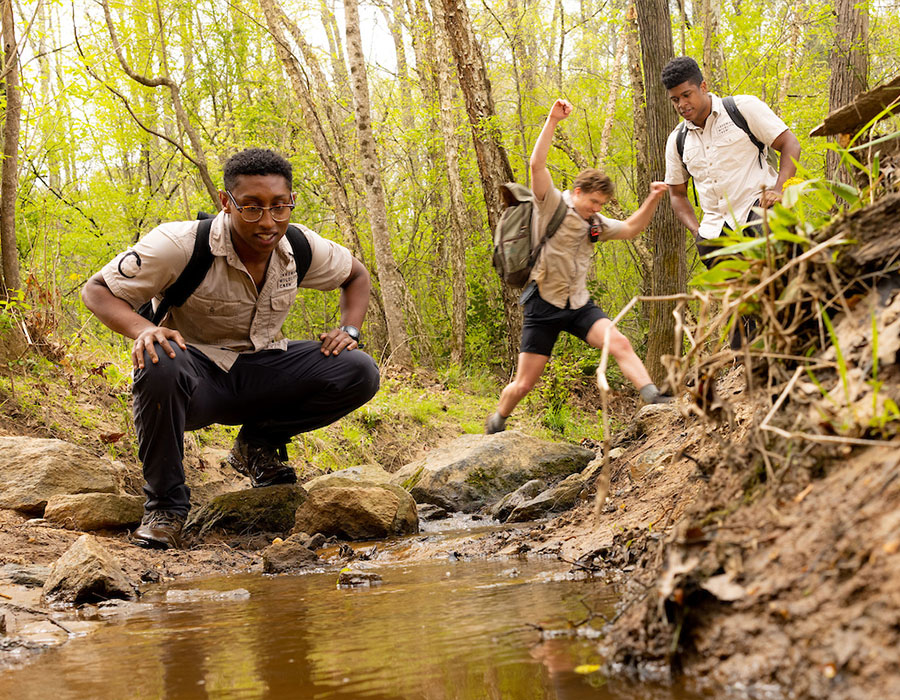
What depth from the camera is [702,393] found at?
2.16 metres

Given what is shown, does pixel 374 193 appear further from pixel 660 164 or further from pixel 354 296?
pixel 354 296

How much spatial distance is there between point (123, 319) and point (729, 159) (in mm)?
3870

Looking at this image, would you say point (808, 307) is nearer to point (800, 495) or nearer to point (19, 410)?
point (800, 495)

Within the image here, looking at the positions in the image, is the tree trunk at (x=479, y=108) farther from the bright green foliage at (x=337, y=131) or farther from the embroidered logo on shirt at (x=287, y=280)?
the embroidered logo on shirt at (x=287, y=280)

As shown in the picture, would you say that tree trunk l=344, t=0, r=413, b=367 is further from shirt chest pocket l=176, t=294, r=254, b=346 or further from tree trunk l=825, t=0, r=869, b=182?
shirt chest pocket l=176, t=294, r=254, b=346

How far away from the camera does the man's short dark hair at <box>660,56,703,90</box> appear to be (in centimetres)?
528

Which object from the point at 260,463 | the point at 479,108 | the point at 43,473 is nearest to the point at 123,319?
the point at 43,473

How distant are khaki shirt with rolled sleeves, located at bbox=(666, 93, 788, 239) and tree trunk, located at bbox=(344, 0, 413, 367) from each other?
7904mm

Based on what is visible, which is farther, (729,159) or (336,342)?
(729,159)

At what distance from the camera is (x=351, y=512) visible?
4.95 m

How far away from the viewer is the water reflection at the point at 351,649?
1839 mm

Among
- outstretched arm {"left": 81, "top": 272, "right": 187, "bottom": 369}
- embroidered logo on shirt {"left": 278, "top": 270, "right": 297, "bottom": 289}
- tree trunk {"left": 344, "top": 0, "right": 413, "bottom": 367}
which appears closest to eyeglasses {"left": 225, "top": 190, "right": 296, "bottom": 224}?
embroidered logo on shirt {"left": 278, "top": 270, "right": 297, "bottom": 289}

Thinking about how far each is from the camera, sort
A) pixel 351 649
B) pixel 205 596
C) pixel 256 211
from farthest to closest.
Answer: pixel 256 211 → pixel 205 596 → pixel 351 649

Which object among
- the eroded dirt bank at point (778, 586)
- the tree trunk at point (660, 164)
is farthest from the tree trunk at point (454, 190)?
the eroded dirt bank at point (778, 586)
